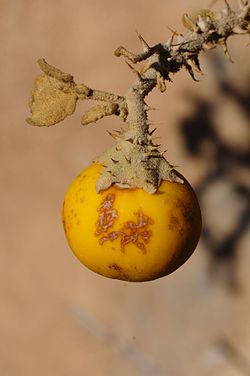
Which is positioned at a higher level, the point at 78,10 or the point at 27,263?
the point at 78,10

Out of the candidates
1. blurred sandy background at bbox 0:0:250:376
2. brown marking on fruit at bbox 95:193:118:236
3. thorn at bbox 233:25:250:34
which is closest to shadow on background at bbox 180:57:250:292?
blurred sandy background at bbox 0:0:250:376

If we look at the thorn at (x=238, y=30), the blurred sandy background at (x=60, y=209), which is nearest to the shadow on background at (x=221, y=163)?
the blurred sandy background at (x=60, y=209)

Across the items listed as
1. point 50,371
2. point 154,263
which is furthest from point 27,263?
point 154,263

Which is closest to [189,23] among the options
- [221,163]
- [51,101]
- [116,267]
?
[51,101]

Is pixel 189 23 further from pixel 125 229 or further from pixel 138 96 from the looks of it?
pixel 125 229

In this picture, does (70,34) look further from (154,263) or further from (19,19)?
(154,263)

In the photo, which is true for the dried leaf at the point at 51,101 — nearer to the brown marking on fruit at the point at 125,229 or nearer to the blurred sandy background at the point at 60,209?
the brown marking on fruit at the point at 125,229
